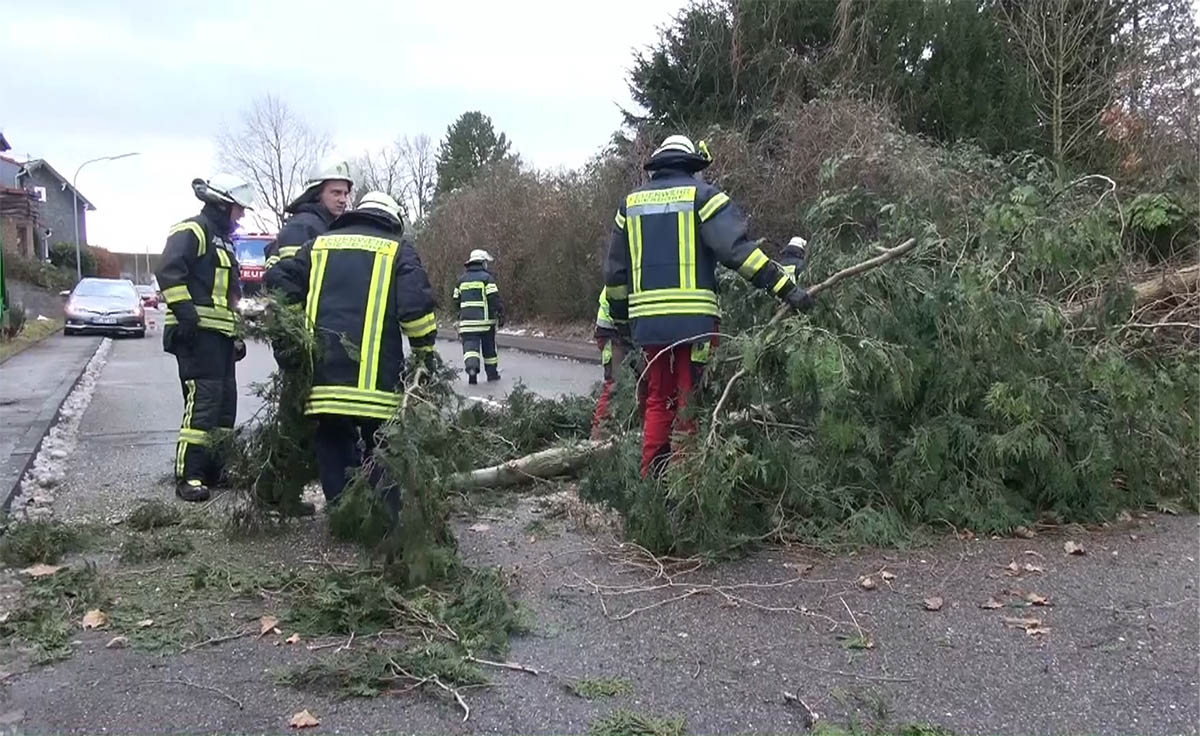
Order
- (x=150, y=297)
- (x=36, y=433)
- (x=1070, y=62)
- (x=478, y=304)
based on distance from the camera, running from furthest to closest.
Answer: (x=150, y=297)
(x=1070, y=62)
(x=478, y=304)
(x=36, y=433)

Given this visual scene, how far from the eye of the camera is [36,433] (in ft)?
25.6

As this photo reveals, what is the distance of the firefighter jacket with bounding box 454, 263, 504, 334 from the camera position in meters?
12.7

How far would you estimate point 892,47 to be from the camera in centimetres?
1514

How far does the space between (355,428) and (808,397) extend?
2.27m

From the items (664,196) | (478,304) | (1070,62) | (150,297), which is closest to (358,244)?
(664,196)

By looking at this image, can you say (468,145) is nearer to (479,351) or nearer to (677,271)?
(479,351)

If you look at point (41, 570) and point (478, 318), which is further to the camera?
point (478, 318)

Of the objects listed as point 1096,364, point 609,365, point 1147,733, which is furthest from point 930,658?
point 609,365

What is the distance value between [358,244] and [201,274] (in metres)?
1.85

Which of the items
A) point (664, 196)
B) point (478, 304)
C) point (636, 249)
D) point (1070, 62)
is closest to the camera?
point (664, 196)

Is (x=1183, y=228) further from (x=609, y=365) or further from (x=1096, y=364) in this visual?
(x=609, y=365)

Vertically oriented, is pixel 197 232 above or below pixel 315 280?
above

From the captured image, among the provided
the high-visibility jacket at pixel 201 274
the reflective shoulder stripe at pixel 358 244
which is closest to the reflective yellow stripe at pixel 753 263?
the reflective shoulder stripe at pixel 358 244

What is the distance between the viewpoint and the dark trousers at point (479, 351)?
12.5m
